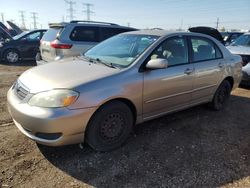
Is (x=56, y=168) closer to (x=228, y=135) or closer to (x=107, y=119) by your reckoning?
(x=107, y=119)

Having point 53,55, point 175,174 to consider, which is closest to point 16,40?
point 53,55

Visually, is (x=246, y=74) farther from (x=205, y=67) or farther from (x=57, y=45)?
(x=57, y=45)

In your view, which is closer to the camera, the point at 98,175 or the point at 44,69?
the point at 98,175

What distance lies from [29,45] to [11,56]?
92cm

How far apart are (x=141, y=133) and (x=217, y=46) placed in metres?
2.44

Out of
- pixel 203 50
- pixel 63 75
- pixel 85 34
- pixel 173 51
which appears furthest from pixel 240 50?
pixel 63 75

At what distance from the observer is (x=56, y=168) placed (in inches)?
124

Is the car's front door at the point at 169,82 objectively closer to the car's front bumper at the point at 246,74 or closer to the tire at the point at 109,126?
the tire at the point at 109,126

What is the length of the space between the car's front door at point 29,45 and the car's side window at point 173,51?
916 centimetres

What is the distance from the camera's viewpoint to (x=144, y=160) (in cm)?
342

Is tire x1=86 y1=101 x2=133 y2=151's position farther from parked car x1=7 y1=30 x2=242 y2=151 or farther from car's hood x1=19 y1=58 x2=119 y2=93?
car's hood x1=19 y1=58 x2=119 y2=93

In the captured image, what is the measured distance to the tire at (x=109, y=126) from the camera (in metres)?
3.33

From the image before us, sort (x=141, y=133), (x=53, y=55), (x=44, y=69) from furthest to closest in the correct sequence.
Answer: (x=53, y=55), (x=141, y=133), (x=44, y=69)

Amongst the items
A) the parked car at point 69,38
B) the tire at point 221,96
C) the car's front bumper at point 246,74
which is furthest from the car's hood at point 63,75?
the car's front bumper at point 246,74
